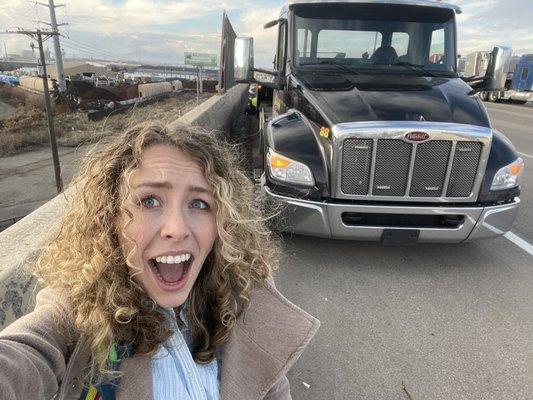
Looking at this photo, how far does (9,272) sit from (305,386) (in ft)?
5.52

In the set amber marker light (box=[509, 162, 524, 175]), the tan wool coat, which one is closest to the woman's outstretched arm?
the tan wool coat

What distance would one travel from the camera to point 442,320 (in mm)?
3174

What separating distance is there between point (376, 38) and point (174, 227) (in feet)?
15.1

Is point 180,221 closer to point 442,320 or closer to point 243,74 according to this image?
point 442,320

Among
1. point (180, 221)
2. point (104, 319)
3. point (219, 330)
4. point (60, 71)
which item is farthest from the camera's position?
point (60, 71)

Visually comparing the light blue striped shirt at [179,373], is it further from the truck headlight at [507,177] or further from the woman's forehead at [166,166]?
the truck headlight at [507,177]

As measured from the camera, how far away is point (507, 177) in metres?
3.87

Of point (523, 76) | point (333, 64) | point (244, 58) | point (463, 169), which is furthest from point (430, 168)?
point (523, 76)

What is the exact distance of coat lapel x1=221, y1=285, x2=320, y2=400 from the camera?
1472mm

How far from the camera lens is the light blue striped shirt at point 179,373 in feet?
4.27

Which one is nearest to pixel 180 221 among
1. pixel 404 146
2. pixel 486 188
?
pixel 404 146

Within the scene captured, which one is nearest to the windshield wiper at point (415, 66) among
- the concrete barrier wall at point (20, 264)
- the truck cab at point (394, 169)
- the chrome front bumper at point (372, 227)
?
the truck cab at point (394, 169)

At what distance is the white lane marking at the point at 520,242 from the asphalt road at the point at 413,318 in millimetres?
71

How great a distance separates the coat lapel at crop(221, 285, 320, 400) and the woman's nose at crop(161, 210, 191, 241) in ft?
1.41
